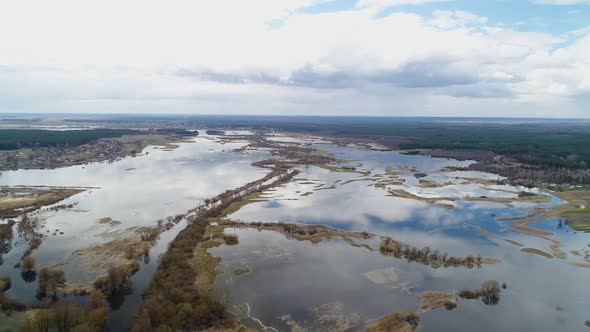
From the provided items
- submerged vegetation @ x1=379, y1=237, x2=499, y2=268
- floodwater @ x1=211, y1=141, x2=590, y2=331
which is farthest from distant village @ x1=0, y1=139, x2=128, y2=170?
submerged vegetation @ x1=379, y1=237, x2=499, y2=268

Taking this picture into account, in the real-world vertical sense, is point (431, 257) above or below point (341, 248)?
above

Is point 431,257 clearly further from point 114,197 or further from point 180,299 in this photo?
point 114,197

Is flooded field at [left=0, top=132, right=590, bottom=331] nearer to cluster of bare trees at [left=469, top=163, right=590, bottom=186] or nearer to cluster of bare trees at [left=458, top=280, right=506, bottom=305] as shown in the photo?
cluster of bare trees at [left=458, top=280, right=506, bottom=305]

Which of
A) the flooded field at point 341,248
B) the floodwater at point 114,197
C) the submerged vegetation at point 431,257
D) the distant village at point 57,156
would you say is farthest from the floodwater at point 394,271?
the distant village at point 57,156

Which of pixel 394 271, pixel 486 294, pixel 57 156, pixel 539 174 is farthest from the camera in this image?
pixel 57 156

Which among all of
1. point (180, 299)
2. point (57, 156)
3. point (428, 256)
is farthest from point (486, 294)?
point (57, 156)

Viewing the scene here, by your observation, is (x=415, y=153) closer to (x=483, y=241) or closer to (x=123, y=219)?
(x=483, y=241)

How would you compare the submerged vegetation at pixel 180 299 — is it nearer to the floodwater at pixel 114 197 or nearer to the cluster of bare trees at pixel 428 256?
the floodwater at pixel 114 197
